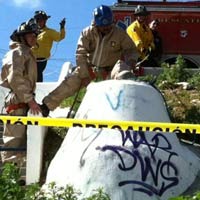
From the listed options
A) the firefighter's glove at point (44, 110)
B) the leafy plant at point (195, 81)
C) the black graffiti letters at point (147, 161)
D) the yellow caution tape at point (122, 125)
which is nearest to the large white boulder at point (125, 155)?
the black graffiti letters at point (147, 161)

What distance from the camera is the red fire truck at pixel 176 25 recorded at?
17.3 metres

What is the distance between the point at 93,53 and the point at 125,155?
3.14 m

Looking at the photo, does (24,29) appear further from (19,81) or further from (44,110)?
(44,110)

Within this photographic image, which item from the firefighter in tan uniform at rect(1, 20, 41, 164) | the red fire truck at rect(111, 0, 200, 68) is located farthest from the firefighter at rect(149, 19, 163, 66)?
the firefighter in tan uniform at rect(1, 20, 41, 164)

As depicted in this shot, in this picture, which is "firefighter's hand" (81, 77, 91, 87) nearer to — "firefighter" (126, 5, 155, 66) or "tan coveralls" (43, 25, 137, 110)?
"tan coveralls" (43, 25, 137, 110)

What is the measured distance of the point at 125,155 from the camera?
26.7ft

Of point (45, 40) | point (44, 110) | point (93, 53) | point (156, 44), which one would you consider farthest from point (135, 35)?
point (44, 110)

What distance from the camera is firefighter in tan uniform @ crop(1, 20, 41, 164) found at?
388 inches

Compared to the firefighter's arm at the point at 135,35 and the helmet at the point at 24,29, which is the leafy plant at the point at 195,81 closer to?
the firefighter's arm at the point at 135,35

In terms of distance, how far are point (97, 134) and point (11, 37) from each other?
2254mm

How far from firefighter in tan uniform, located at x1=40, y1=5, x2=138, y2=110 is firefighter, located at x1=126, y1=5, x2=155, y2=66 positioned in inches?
141

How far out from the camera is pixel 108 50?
10859mm

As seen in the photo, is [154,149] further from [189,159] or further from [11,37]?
[11,37]

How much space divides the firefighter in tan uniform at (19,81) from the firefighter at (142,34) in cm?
485
